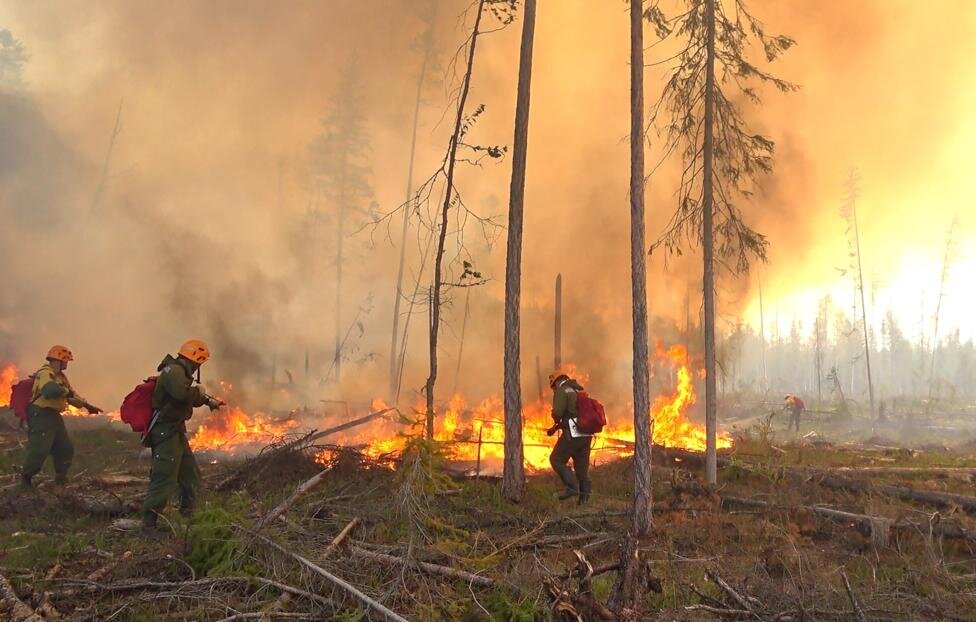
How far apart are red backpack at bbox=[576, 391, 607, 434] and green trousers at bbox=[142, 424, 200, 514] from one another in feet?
19.8

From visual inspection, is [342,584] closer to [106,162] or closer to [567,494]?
[567,494]

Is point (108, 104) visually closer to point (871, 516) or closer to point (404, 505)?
point (404, 505)

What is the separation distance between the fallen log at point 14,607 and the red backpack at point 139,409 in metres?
2.64

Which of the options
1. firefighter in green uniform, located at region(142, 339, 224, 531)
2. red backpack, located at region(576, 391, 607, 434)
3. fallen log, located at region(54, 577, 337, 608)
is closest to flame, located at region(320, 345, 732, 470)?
red backpack, located at region(576, 391, 607, 434)

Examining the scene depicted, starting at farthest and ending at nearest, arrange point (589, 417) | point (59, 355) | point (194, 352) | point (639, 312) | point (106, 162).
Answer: point (106, 162), point (589, 417), point (59, 355), point (639, 312), point (194, 352)

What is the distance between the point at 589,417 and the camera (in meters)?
9.49

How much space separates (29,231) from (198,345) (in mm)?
25807

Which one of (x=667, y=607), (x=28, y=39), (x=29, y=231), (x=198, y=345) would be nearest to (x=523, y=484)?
(x=667, y=607)

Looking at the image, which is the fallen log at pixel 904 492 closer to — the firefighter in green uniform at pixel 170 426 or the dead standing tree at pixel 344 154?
the firefighter in green uniform at pixel 170 426

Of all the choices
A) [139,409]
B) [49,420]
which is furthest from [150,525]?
[49,420]

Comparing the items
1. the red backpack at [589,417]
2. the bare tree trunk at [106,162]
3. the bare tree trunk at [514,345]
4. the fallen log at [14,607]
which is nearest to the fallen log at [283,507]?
the fallen log at [14,607]

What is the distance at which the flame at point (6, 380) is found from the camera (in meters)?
18.8

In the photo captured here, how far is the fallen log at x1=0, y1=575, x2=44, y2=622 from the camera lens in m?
4.05

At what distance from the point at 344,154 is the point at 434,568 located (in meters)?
29.0
